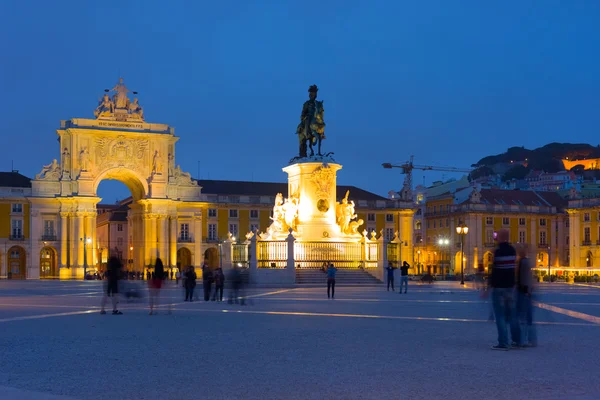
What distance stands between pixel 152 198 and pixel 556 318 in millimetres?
67289

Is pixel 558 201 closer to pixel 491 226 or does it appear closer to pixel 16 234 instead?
pixel 491 226

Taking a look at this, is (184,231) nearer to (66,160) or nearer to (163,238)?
(163,238)

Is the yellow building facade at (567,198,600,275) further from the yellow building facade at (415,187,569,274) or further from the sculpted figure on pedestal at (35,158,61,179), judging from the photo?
the sculpted figure on pedestal at (35,158,61,179)

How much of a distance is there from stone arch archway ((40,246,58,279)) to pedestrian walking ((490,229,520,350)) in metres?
77.0

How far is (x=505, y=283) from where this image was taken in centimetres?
1314

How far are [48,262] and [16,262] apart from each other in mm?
3333

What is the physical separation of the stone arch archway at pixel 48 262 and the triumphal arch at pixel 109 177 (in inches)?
57.2

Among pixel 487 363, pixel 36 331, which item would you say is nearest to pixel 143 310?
pixel 36 331

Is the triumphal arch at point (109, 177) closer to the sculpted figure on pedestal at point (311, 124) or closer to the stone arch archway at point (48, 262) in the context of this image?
the stone arch archway at point (48, 262)

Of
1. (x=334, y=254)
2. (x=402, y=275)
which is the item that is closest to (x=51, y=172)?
(x=334, y=254)

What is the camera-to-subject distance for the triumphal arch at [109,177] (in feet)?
269

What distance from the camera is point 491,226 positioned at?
337 feet

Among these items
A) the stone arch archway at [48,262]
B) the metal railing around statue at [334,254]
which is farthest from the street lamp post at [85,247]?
the metal railing around statue at [334,254]

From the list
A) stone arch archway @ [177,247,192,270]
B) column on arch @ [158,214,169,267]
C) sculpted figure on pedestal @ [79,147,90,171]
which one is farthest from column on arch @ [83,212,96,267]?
stone arch archway @ [177,247,192,270]
